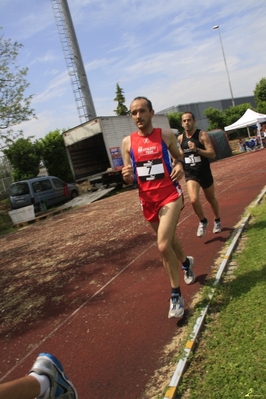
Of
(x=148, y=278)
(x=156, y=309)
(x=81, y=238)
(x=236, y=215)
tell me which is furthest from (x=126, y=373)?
(x=81, y=238)

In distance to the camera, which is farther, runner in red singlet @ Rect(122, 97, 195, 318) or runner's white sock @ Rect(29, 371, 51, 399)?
runner in red singlet @ Rect(122, 97, 195, 318)

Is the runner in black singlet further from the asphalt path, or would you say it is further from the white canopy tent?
the white canopy tent

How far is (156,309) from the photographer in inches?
148

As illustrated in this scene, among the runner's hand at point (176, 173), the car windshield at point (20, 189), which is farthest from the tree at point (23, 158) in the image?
the runner's hand at point (176, 173)

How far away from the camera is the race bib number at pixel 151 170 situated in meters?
3.62

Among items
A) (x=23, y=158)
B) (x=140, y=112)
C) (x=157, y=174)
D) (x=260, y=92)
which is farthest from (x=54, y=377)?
(x=260, y=92)

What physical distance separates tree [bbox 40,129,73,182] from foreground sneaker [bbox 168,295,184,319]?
888 inches

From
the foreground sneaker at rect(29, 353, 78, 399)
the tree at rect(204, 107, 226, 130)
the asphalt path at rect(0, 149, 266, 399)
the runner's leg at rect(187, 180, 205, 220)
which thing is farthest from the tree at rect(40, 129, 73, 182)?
the tree at rect(204, 107, 226, 130)

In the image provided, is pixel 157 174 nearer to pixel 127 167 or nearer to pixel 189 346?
pixel 127 167

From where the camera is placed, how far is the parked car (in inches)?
696

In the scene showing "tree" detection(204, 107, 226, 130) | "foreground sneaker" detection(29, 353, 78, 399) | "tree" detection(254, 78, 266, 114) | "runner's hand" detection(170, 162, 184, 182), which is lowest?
"foreground sneaker" detection(29, 353, 78, 399)

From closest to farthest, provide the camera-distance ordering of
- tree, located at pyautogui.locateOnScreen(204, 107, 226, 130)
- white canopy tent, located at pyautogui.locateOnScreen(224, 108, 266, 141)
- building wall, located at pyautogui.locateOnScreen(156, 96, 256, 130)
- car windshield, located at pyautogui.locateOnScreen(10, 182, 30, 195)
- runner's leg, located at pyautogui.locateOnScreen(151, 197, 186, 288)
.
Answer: runner's leg, located at pyautogui.locateOnScreen(151, 197, 186, 288), car windshield, located at pyautogui.locateOnScreen(10, 182, 30, 195), white canopy tent, located at pyautogui.locateOnScreen(224, 108, 266, 141), tree, located at pyautogui.locateOnScreen(204, 107, 226, 130), building wall, located at pyautogui.locateOnScreen(156, 96, 256, 130)

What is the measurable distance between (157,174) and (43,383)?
2178 millimetres

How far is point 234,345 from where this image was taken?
2723 millimetres
